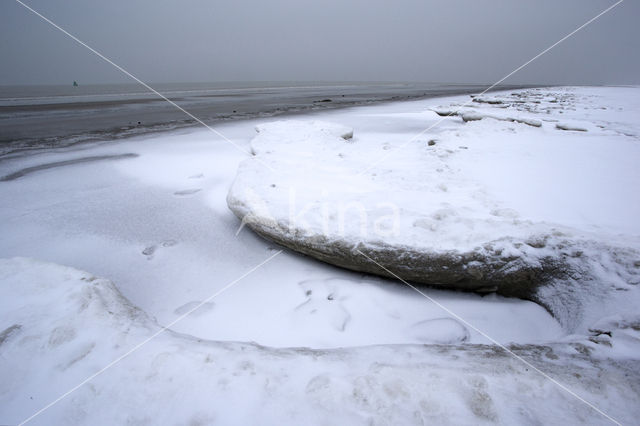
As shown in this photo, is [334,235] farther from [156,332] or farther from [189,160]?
[189,160]

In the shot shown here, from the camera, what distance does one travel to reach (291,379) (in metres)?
1.15

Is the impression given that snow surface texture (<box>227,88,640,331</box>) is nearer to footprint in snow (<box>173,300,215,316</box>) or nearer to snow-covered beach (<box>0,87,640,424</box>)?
snow-covered beach (<box>0,87,640,424</box>)

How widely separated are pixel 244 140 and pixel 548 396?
5.87 metres

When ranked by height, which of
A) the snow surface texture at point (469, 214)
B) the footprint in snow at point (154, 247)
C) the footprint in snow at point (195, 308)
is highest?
the snow surface texture at point (469, 214)

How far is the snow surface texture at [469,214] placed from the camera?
173cm

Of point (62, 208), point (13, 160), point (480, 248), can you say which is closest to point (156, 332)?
point (480, 248)

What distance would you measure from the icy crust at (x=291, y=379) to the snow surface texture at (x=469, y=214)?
0.42 m

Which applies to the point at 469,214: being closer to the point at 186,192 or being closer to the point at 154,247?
the point at 154,247

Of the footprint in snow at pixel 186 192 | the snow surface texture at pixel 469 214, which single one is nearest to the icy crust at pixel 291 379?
the snow surface texture at pixel 469 214

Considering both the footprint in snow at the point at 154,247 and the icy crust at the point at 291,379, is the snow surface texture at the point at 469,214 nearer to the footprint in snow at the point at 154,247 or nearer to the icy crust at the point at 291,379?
the icy crust at the point at 291,379

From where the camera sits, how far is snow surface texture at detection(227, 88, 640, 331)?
5.68ft

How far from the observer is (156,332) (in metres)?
1.41

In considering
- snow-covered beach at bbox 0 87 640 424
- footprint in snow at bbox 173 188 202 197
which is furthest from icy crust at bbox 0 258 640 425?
footprint in snow at bbox 173 188 202 197

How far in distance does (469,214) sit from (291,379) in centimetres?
177
